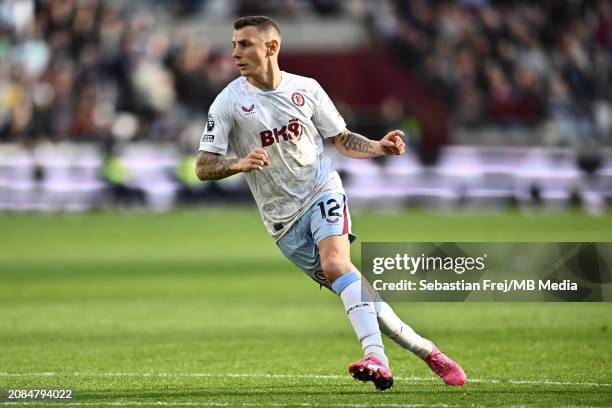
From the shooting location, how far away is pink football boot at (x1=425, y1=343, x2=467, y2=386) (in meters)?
9.38

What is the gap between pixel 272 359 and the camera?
1130 centimetres

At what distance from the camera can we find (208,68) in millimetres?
34094

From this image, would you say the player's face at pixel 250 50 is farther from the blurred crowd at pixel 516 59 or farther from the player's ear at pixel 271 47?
the blurred crowd at pixel 516 59

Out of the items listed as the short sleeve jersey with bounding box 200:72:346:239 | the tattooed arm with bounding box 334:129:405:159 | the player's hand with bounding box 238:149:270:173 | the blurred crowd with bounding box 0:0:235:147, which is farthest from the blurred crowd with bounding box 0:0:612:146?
the player's hand with bounding box 238:149:270:173

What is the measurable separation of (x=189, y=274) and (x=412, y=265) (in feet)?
33.1

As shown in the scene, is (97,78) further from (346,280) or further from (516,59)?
(346,280)

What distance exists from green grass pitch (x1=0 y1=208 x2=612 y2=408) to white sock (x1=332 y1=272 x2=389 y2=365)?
391mm

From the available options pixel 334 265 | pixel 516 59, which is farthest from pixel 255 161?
pixel 516 59

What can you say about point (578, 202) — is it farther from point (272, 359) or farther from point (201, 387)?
point (201, 387)

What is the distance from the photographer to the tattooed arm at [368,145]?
9.50m

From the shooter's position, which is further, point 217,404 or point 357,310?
point 357,310

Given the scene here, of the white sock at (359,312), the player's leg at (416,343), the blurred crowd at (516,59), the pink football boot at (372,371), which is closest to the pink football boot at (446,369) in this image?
the player's leg at (416,343)

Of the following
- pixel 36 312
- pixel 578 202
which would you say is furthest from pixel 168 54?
pixel 36 312

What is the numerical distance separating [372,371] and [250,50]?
2.40 m
